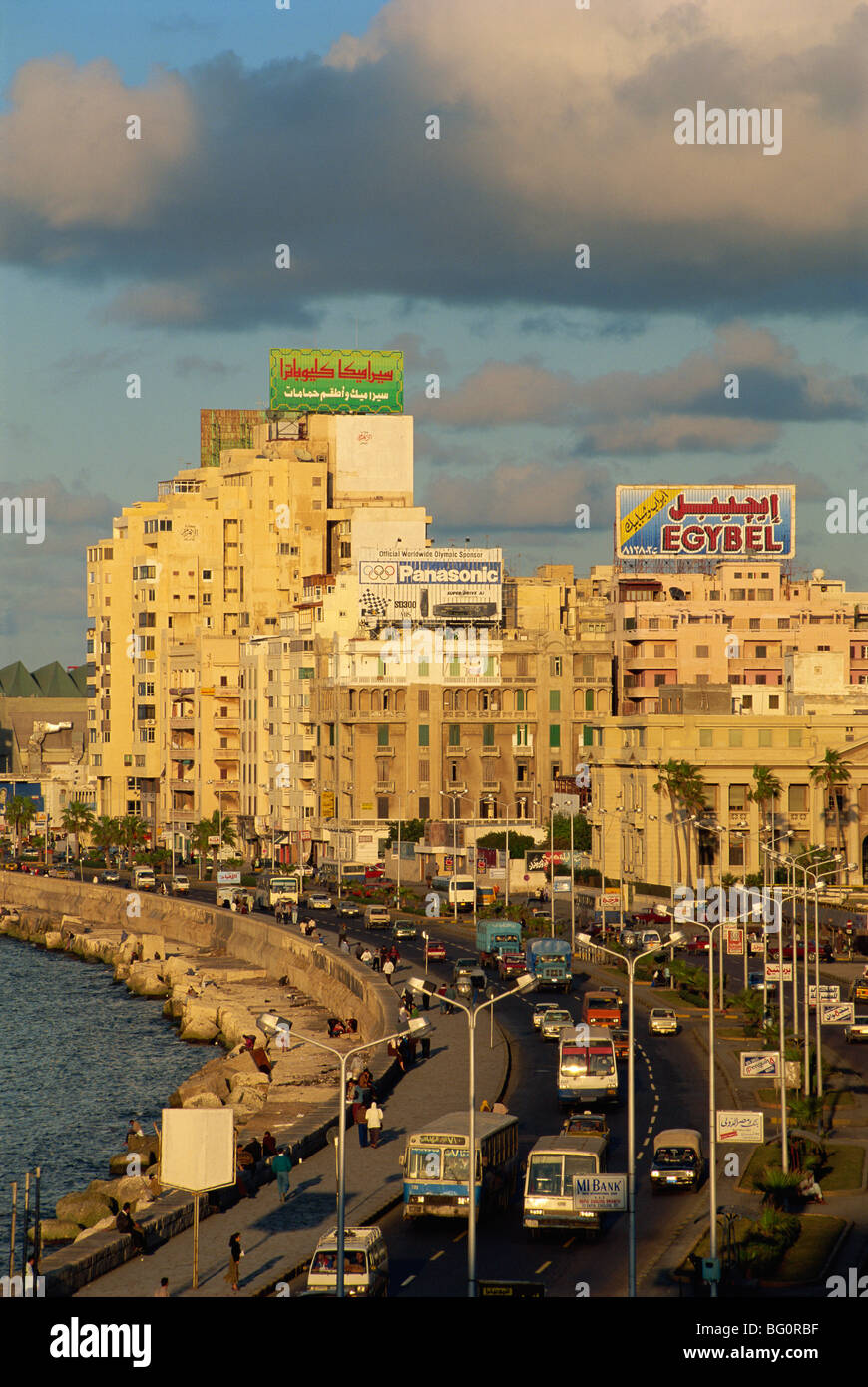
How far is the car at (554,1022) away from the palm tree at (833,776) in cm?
6145

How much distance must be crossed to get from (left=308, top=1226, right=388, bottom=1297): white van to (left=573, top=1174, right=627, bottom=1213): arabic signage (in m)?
7.17

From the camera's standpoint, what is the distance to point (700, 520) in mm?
196750

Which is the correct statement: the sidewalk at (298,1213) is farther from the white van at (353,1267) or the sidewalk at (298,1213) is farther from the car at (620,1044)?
the car at (620,1044)

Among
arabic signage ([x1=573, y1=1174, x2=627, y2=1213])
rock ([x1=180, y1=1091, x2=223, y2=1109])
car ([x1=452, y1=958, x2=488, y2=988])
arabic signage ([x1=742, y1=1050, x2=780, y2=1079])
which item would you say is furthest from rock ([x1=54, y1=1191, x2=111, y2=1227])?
car ([x1=452, y1=958, x2=488, y2=988])

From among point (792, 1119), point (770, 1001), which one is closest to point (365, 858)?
point (770, 1001)

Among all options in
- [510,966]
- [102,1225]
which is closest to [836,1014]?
[102,1225]

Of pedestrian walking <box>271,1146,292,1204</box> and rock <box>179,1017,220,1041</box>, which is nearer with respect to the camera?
pedestrian walking <box>271,1146,292,1204</box>

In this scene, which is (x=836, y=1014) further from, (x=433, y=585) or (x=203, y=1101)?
(x=433, y=585)

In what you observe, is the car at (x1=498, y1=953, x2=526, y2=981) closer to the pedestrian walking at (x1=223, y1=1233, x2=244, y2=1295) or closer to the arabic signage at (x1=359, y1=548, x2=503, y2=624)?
the pedestrian walking at (x1=223, y1=1233, x2=244, y2=1295)

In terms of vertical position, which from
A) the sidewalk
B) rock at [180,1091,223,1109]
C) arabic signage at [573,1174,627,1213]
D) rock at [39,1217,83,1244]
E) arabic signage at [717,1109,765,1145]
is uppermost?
arabic signage at [717,1109,765,1145]

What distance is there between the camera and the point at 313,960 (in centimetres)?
12188

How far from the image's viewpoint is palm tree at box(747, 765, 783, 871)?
14512cm

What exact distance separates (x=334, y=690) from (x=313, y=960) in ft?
221

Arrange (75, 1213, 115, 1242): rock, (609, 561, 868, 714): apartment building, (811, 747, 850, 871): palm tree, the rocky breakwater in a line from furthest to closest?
(609, 561, 868, 714): apartment building
(811, 747, 850, 871): palm tree
(75, 1213, 115, 1242): rock
the rocky breakwater
